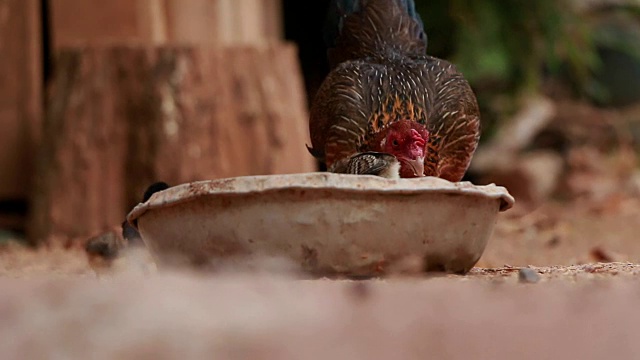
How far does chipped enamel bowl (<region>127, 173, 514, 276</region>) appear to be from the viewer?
2.57m

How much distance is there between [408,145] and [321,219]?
1.06 meters

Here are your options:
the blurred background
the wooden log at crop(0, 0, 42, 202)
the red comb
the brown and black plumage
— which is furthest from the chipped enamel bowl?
the wooden log at crop(0, 0, 42, 202)

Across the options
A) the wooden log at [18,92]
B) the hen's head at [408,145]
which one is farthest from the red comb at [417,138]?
the wooden log at [18,92]

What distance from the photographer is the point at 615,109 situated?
911cm

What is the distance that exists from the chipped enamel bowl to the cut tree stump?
9.43ft

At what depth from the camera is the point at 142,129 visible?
565 cm

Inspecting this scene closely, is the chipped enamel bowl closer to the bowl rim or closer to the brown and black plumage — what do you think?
the bowl rim

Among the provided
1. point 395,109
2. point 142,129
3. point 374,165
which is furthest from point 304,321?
point 142,129

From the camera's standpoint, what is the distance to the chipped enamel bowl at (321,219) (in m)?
2.57

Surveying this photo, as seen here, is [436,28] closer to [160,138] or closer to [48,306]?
[160,138]

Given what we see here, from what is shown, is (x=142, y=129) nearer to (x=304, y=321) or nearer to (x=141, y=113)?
(x=141, y=113)

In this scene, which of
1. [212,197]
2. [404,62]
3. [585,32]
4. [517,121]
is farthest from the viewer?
[517,121]

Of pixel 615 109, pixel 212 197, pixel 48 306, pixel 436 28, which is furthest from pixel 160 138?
pixel 615 109

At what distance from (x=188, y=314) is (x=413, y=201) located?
1.19 metres
